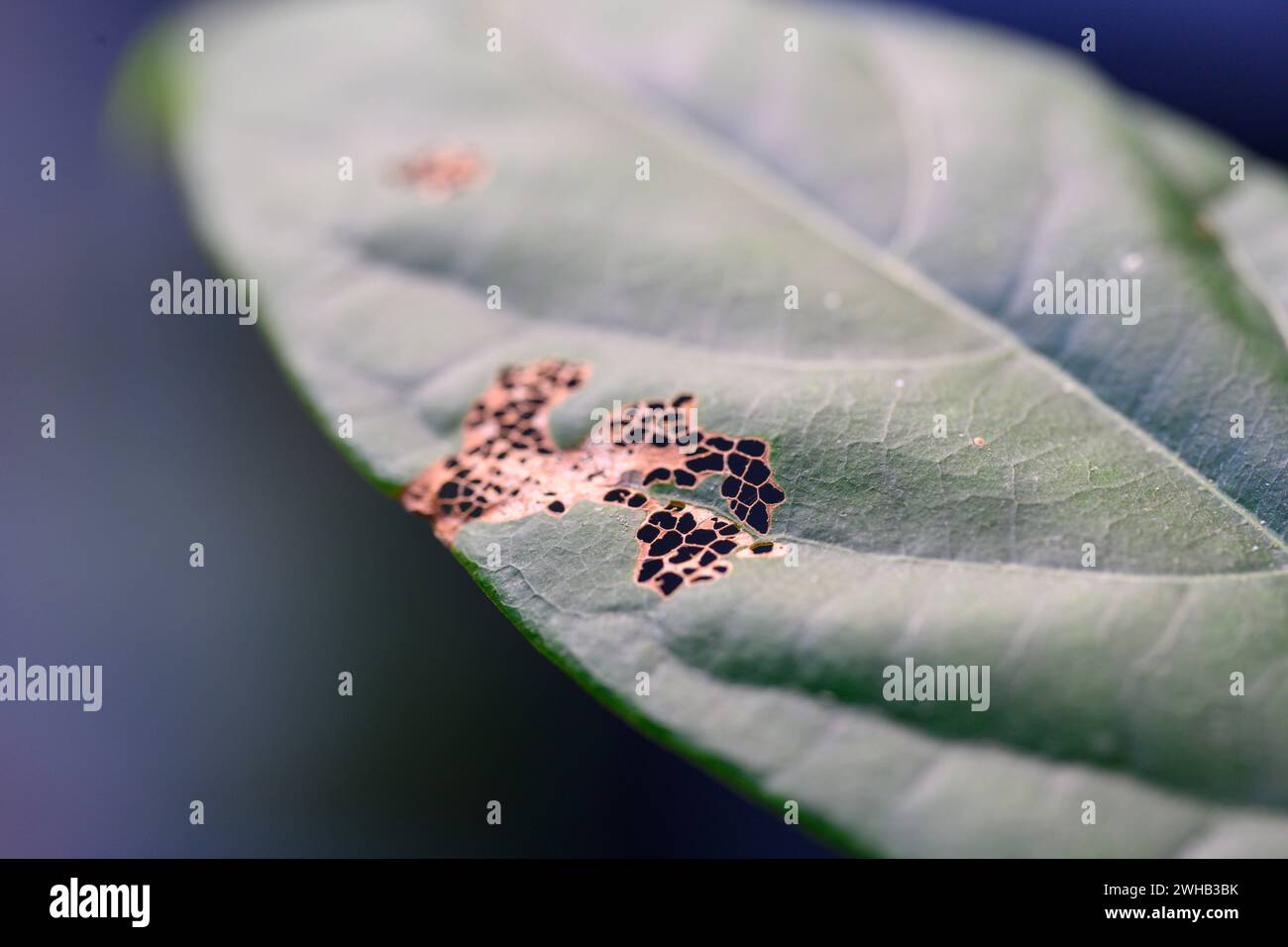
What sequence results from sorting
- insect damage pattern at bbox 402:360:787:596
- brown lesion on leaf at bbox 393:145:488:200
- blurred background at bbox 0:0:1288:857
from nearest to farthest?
insect damage pattern at bbox 402:360:787:596 → brown lesion on leaf at bbox 393:145:488:200 → blurred background at bbox 0:0:1288:857

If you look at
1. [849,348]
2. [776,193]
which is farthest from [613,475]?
[776,193]

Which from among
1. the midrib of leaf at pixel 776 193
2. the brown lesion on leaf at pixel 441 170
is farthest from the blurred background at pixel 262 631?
the midrib of leaf at pixel 776 193

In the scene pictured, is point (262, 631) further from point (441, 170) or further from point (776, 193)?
point (776, 193)

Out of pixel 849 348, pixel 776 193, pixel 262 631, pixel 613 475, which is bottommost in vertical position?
pixel 262 631

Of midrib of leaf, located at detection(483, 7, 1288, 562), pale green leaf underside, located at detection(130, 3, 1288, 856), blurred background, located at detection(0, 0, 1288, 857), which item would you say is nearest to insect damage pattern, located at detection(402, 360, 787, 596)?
pale green leaf underside, located at detection(130, 3, 1288, 856)

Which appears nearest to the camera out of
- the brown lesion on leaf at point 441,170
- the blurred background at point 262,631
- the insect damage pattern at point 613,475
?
the insect damage pattern at point 613,475

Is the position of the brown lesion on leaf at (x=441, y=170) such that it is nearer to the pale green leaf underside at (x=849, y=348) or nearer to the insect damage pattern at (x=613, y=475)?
the pale green leaf underside at (x=849, y=348)

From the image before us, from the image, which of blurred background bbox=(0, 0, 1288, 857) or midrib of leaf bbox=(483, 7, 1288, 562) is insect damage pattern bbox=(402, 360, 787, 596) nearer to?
midrib of leaf bbox=(483, 7, 1288, 562)
